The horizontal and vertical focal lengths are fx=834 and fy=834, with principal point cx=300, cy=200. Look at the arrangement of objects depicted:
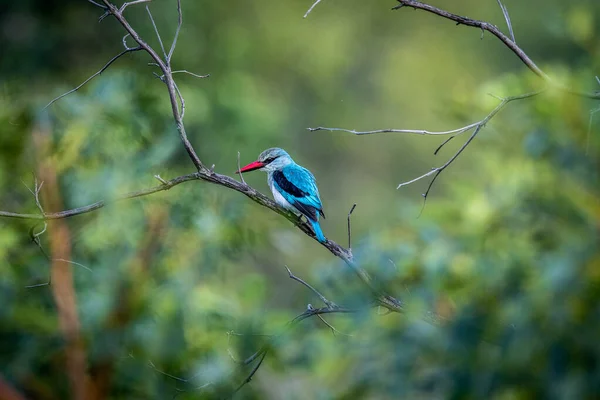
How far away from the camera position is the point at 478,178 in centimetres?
510

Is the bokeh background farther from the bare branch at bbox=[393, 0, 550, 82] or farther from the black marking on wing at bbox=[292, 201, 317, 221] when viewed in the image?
the black marking on wing at bbox=[292, 201, 317, 221]

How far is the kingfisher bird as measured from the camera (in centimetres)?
430

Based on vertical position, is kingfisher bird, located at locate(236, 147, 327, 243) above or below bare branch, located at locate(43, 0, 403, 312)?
below

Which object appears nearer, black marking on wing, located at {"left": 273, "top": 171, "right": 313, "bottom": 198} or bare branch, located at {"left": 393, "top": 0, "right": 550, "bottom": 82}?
bare branch, located at {"left": 393, "top": 0, "right": 550, "bottom": 82}

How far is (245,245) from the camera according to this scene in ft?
19.3

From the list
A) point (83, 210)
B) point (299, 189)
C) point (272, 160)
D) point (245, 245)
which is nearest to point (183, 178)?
point (83, 210)

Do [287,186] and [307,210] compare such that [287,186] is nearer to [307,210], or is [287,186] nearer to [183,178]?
[307,210]

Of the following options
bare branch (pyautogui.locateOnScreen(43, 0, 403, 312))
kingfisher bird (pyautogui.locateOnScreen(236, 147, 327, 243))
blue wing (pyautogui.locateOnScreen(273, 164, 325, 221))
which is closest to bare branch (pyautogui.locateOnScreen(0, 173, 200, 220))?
bare branch (pyautogui.locateOnScreen(43, 0, 403, 312))

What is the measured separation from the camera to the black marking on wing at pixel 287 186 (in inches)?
172

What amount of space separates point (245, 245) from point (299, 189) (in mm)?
1571

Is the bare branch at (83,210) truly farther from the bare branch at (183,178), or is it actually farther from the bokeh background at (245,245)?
the bokeh background at (245,245)

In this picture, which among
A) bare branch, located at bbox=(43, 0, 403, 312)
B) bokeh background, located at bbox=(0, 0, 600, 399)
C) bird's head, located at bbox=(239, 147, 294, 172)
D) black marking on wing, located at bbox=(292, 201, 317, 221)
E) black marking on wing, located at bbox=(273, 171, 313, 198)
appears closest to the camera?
bokeh background, located at bbox=(0, 0, 600, 399)

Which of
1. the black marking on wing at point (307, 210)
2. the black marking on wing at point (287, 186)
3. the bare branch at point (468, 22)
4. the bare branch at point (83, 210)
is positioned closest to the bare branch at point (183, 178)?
the bare branch at point (83, 210)

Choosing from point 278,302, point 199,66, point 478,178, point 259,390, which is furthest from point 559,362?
point 278,302
